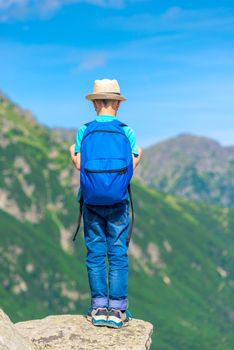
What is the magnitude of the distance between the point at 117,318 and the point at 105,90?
281 inches

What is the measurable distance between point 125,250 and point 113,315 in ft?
6.76

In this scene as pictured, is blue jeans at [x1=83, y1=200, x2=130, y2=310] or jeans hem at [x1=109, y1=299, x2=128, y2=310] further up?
blue jeans at [x1=83, y1=200, x2=130, y2=310]

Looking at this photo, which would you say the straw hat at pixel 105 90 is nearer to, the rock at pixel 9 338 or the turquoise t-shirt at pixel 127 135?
the turquoise t-shirt at pixel 127 135

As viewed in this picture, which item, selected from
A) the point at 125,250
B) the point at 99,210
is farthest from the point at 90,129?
the point at 125,250

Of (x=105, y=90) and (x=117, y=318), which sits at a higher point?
(x=105, y=90)

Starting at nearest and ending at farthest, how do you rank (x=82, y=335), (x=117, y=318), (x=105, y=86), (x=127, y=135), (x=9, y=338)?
(x=9, y=338) < (x=82, y=335) < (x=127, y=135) < (x=105, y=86) < (x=117, y=318)

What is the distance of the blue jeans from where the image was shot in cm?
1867

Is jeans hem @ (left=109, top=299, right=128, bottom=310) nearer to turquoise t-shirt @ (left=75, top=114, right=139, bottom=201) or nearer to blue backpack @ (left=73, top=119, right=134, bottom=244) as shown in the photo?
blue backpack @ (left=73, top=119, right=134, bottom=244)

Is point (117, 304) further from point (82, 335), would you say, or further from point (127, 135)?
point (127, 135)

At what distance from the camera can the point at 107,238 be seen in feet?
62.2

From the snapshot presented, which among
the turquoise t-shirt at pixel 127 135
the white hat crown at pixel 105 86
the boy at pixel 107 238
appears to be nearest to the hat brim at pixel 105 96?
the boy at pixel 107 238

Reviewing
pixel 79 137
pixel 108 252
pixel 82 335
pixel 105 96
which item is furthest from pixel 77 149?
pixel 82 335

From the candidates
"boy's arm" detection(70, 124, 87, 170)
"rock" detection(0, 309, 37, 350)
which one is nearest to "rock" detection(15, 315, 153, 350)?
"rock" detection(0, 309, 37, 350)

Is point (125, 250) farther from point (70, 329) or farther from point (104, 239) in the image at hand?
point (70, 329)
